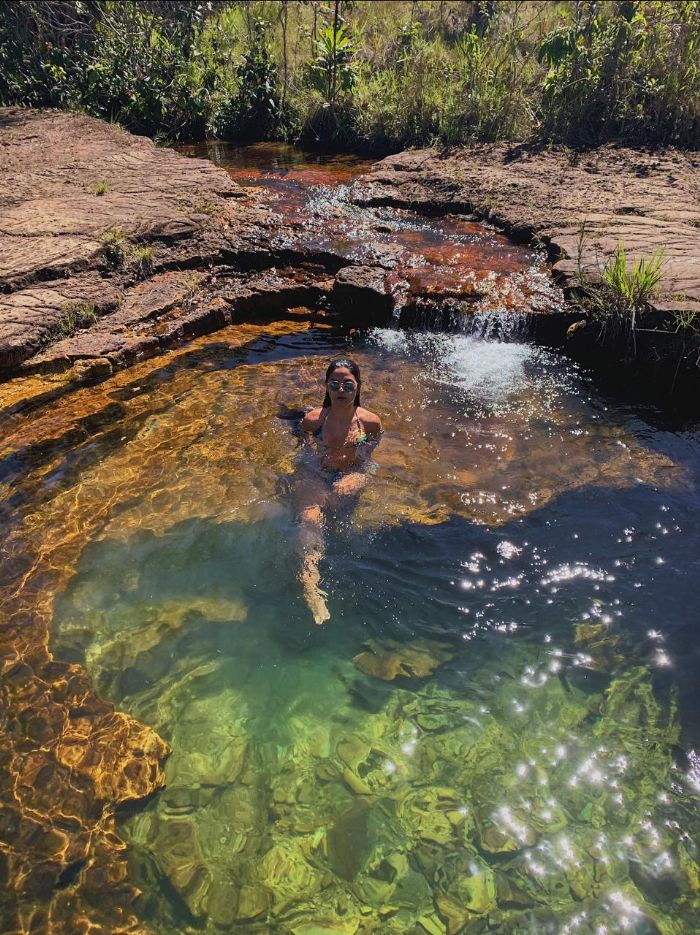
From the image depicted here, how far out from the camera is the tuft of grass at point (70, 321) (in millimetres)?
5183

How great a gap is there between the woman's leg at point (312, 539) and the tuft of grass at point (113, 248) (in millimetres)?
3394

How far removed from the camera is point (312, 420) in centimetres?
455

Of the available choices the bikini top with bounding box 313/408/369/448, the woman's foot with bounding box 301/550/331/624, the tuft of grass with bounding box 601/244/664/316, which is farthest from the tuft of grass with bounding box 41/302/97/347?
the tuft of grass with bounding box 601/244/664/316

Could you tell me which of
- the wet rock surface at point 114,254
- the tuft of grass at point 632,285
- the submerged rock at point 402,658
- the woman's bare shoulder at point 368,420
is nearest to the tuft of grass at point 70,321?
the wet rock surface at point 114,254

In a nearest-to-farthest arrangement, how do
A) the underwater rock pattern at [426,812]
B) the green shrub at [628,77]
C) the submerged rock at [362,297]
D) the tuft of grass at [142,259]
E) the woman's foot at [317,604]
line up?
the underwater rock pattern at [426,812] < the woman's foot at [317,604] < the submerged rock at [362,297] < the tuft of grass at [142,259] < the green shrub at [628,77]

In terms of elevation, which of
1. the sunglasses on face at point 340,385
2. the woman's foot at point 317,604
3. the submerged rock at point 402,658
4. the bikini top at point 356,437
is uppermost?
the sunglasses on face at point 340,385

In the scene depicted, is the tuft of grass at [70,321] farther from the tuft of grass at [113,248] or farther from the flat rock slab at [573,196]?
the flat rock slab at [573,196]

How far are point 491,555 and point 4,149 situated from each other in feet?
30.6

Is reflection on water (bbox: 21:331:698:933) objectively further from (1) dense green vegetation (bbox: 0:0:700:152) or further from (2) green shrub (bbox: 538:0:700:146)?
(1) dense green vegetation (bbox: 0:0:700:152)

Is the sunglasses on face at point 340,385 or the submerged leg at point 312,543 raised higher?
the sunglasses on face at point 340,385

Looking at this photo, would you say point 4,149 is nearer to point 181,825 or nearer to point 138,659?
point 138,659

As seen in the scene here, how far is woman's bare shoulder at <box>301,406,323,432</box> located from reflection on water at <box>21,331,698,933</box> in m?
0.20

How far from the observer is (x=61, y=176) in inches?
310

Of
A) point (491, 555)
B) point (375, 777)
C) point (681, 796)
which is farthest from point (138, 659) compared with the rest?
point (681, 796)
